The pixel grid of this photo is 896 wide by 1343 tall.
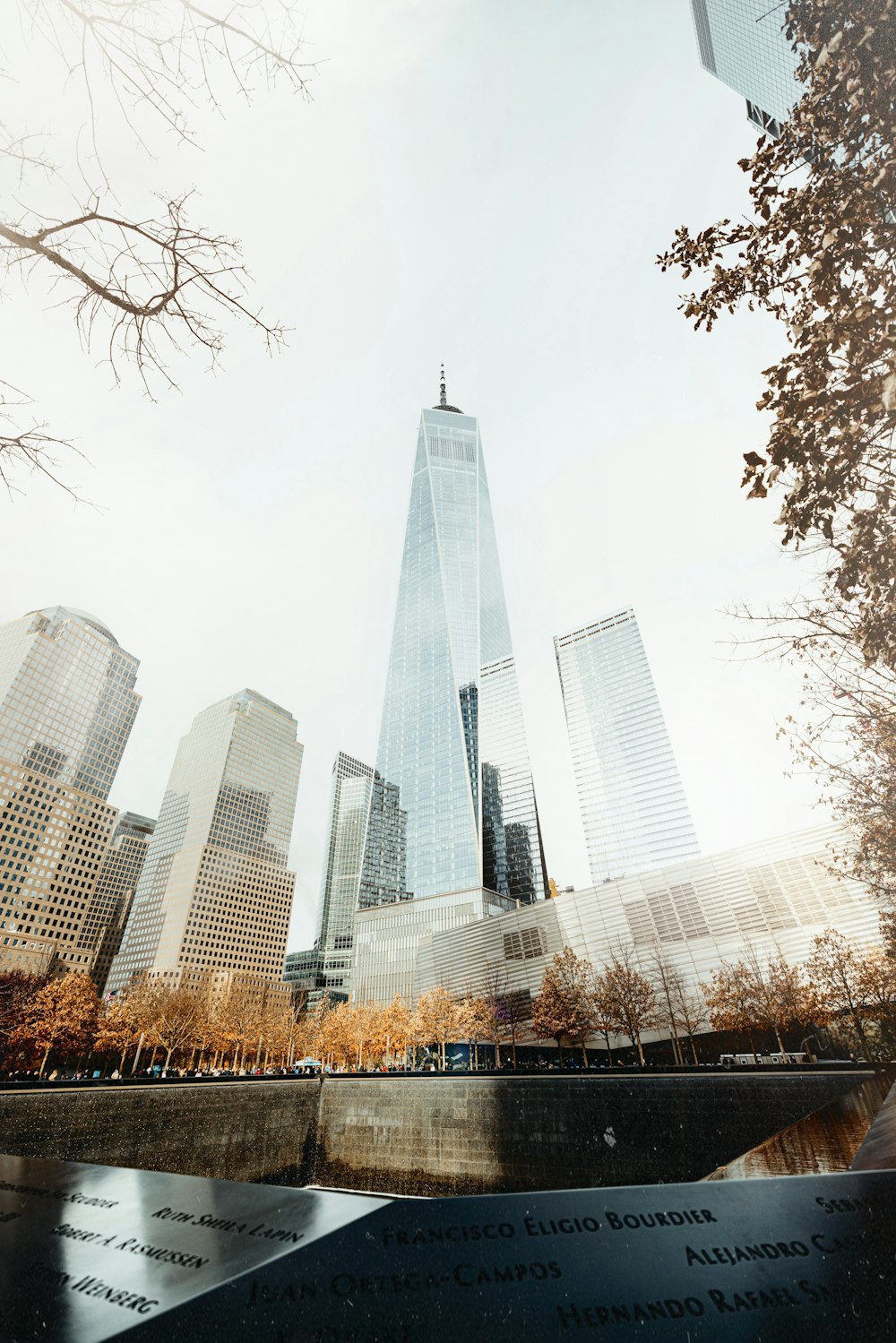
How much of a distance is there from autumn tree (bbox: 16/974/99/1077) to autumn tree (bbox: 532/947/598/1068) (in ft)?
149

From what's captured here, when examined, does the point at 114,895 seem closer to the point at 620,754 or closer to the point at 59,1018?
the point at 59,1018

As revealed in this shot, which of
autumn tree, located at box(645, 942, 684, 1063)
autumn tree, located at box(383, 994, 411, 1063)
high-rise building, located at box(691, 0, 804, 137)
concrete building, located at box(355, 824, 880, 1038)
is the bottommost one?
autumn tree, located at box(383, 994, 411, 1063)

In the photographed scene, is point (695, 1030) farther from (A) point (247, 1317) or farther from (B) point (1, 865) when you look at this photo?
(B) point (1, 865)

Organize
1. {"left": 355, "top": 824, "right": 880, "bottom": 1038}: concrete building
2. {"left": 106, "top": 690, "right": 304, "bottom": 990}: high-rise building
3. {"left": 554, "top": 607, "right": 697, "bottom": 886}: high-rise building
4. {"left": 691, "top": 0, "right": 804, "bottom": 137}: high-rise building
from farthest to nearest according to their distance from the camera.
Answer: {"left": 106, "top": 690, "right": 304, "bottom": 990}: high-rise building → {"left": 554, "top": 607, "right": 697, "bottom": 886}: high-rise building → {"left": 355, "top": 824, "right": 880, "bottom": 1038}: concrete building → {"left": 691, "top": 0, "right": 804, "bottom": 137}: high-rise building

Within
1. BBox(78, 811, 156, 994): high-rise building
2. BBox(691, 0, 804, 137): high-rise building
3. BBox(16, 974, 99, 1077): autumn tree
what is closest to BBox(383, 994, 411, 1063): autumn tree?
BBox(16, 974, 99, 1077): autumn tree

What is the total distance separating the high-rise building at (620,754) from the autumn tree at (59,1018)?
292 feet

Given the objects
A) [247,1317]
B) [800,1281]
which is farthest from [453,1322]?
[800,1281]

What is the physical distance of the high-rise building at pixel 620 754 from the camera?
114500 millimetres

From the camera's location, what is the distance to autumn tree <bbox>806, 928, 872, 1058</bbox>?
140 ft

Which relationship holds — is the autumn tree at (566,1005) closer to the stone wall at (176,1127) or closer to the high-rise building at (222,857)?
the stone wall at (176,1127)

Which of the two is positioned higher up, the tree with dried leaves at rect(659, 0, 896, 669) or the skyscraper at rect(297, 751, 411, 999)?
the skyscraper at rect(297, 751, 411, 999)

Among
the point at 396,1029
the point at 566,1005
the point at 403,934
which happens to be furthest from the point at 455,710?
the point at 566,1005

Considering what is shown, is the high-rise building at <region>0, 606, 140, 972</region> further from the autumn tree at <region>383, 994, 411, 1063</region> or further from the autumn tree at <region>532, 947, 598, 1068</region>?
the autumn tree at <region>532, 947, 598, 1068</region>

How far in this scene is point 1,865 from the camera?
356ft
